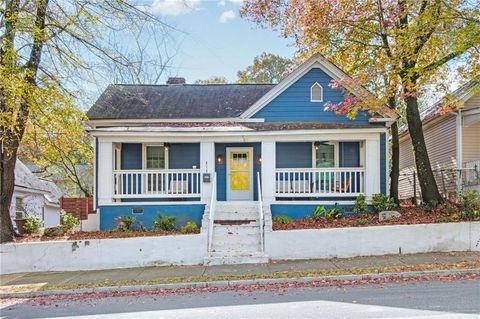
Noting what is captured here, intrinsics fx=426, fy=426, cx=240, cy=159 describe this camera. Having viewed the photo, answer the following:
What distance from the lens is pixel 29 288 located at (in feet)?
30.3

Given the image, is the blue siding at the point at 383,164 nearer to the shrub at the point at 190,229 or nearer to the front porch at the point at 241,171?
the front porch at the point at 241,171

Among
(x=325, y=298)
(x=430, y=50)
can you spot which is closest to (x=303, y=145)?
(x=430, y=50)

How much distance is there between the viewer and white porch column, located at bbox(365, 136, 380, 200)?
13.8m

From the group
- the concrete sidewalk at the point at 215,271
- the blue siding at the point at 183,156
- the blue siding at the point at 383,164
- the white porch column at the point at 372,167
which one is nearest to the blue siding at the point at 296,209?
the white porch column at the point at 372,167

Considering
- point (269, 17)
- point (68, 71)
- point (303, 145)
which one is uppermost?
point (269, 17)

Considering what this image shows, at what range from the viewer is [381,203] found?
43.9ft

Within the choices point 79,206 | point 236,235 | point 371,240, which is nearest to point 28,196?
point 79,206

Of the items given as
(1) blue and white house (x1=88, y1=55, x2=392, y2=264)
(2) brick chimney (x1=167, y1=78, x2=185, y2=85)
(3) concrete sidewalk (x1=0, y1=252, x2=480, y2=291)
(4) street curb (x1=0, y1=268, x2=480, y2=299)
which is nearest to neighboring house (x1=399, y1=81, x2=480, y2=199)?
(1) blue and white house (x1=88, y1=55, x2=392, y2=264)

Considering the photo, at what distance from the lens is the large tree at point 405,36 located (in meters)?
→ 11.9

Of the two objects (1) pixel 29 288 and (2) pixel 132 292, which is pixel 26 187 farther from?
(2) pixel 132 292

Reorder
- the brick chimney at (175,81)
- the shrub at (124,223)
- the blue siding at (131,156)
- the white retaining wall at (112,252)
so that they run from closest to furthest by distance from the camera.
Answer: the white retaining wall at (112,252) → the shrub at (124,223) → the blue siding at (131,156) → the brick chimney at (175,81)

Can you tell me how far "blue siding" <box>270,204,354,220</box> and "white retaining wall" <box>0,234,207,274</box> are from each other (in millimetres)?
3441

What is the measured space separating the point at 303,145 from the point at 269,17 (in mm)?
5572

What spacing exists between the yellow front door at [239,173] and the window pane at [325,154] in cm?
253
